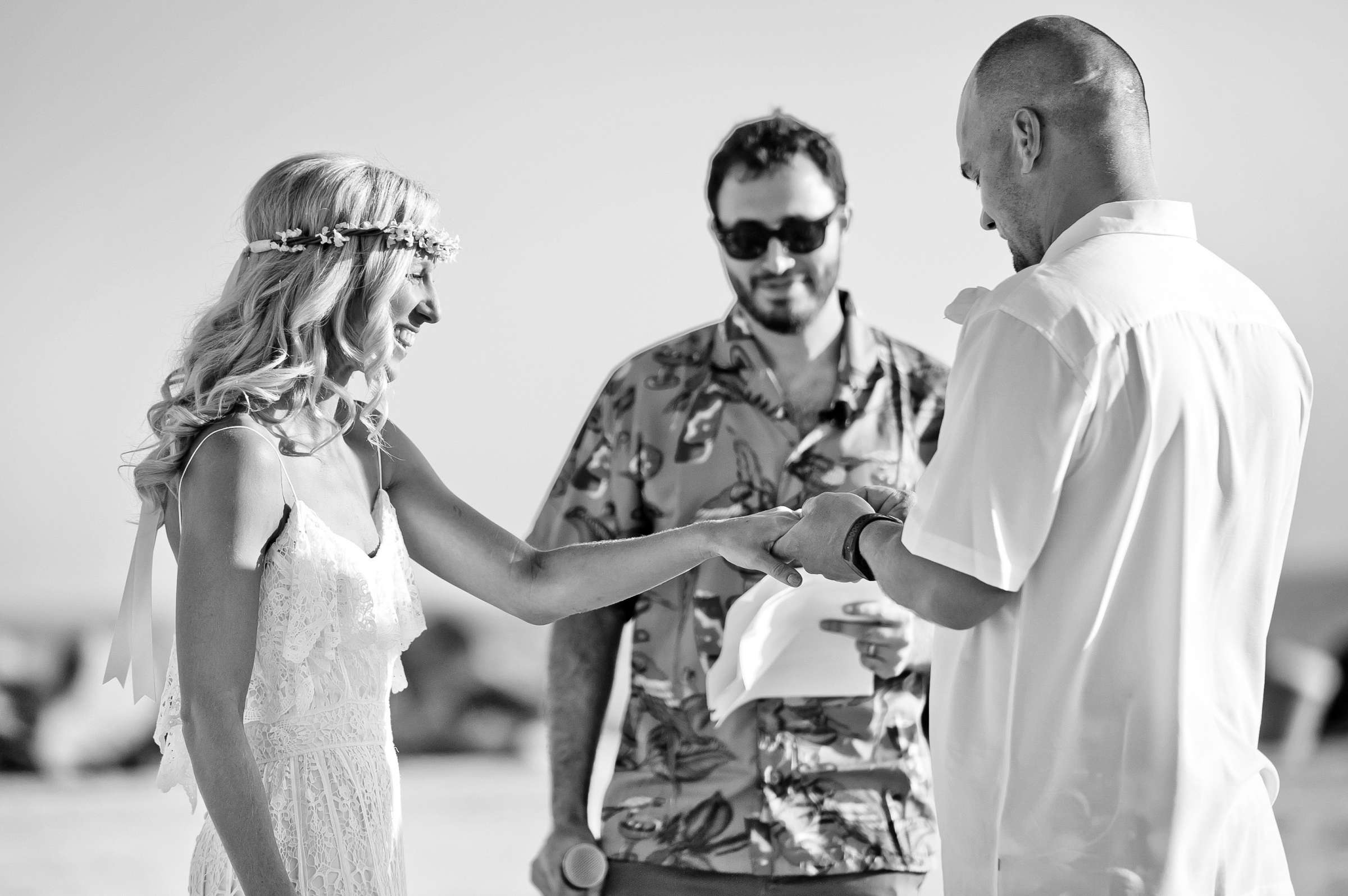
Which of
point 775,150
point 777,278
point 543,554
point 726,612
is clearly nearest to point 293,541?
point 543,554

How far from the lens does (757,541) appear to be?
6.40 ft

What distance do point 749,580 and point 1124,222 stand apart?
0.89 m

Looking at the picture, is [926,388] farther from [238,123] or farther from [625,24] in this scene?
[238,123]

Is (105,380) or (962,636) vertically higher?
(105,380)

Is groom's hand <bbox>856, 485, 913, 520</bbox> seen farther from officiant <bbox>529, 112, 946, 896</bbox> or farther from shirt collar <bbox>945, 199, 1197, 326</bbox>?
shirt collar <bbox>945, 199, 1197, 326</bbox>

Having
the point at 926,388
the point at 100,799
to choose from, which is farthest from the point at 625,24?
the point at 100,799

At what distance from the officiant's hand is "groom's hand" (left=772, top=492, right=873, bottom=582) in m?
0.24

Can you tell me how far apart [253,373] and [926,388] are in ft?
3.81

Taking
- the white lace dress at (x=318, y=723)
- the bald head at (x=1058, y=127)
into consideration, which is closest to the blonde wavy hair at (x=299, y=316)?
the white lace dress at (x=318, y=723)

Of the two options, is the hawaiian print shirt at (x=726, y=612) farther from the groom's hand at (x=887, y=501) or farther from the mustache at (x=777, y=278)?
the groom's hand at (x=887, y=501)

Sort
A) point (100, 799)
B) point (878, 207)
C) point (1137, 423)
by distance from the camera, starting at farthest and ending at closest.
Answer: point (100, 799) → point (878, 207) → point (1137, 423)

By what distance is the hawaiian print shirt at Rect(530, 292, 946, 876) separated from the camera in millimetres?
2047

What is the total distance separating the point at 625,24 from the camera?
462 centimetres

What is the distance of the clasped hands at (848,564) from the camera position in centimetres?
178
